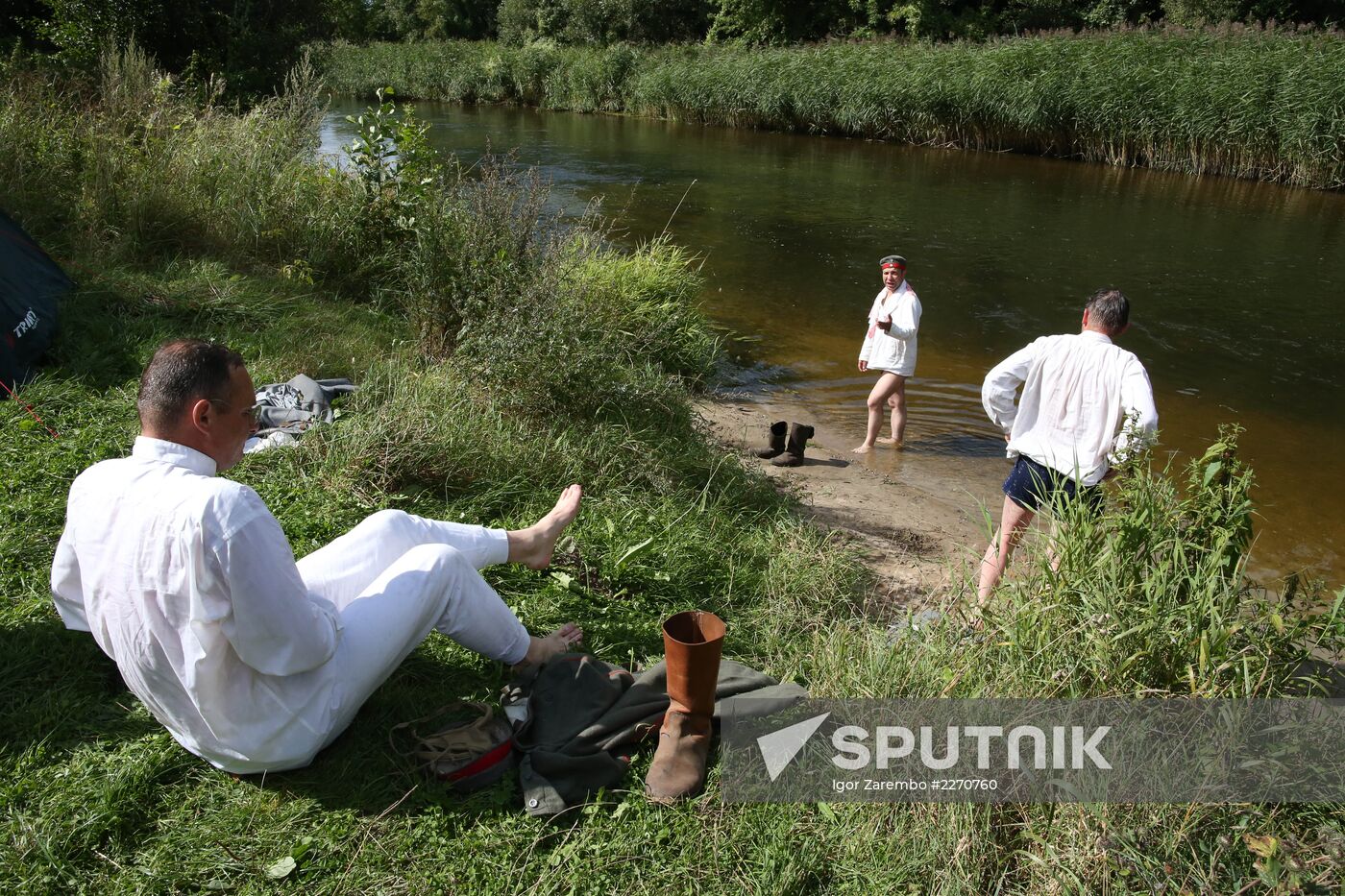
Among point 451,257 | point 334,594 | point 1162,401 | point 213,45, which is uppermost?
point 213,45

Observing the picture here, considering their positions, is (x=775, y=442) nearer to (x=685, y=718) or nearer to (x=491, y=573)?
(x=491, y=573)

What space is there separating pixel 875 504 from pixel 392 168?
209 inches

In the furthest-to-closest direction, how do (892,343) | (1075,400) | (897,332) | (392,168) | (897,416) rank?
1. (392,168)
2. (897,416)
3. (892,343)
4. (897,332)
5. (1075,400)

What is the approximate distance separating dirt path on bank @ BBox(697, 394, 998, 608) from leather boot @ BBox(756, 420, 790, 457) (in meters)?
0.14

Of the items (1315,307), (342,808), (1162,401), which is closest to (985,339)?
(1162,401)

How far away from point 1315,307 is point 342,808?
14034 millimetres

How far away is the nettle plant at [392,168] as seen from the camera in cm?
823

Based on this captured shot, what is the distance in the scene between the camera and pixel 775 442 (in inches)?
313

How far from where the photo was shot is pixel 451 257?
722 centimetres

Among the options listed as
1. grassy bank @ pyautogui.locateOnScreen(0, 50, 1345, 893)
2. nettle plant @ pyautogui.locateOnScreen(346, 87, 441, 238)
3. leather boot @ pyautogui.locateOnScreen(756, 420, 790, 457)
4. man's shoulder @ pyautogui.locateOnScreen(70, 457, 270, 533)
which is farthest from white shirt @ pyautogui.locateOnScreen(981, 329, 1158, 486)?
nettle plant @ pyautogui.locateOnScreen(346, 87, 441, 238)

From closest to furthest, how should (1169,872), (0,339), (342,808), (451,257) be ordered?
(1169,872)
(342,808)
(0,339)
(451,257)

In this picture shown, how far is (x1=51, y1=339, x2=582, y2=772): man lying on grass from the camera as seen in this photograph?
8.64 ft

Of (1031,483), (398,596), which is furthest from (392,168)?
(398,596)

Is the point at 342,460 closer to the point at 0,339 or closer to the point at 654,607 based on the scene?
the point at 654,607
